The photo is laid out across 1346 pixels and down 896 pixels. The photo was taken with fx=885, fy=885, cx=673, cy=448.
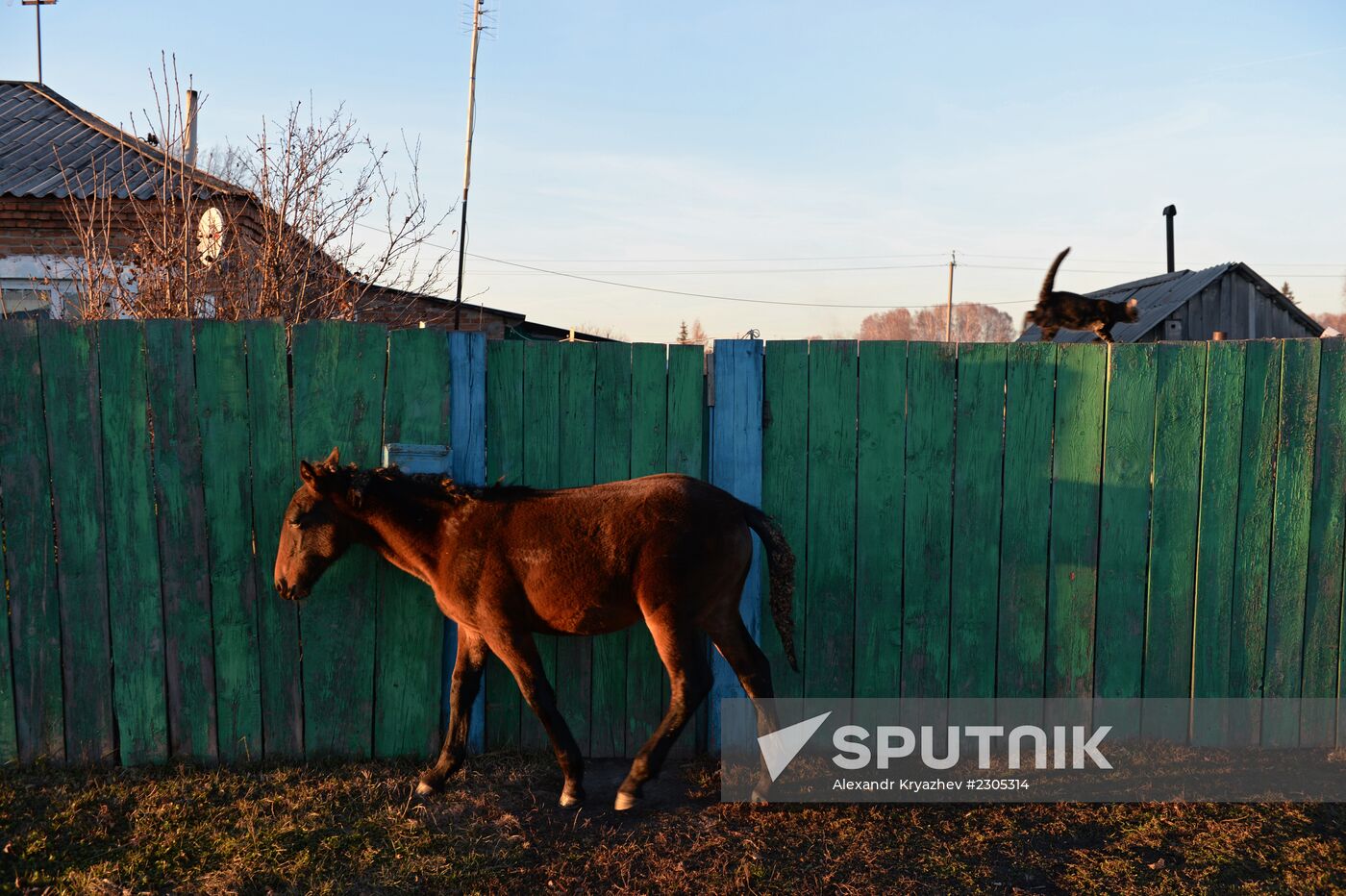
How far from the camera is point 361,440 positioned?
15.0 feet

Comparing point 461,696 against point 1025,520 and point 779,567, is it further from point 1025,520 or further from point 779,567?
point 1025,520

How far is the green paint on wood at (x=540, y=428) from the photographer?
4.67 m

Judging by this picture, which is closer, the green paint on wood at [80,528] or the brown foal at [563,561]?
the brown foal at [563,561]

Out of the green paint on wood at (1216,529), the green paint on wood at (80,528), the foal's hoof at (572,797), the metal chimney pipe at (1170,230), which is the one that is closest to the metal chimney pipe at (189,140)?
the green paint on wood at (80,528)

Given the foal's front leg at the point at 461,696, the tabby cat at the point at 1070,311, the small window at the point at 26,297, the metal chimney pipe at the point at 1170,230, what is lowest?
the foal's front leg at the point at 461,696

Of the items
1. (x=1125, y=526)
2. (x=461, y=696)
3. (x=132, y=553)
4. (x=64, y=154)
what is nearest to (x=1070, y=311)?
(x=1125, y=526)

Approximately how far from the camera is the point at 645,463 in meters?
4.72

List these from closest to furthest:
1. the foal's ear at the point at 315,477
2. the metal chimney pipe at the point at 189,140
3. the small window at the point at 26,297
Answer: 1. the foal's ear at the point at 315,477
2. the metal chimney pipe at the point at 189,140
3. the small window at the point at 26,297

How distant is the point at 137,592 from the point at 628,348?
279 centimetres

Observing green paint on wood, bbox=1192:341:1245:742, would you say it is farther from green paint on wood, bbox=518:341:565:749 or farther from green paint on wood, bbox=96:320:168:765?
green paint on wood, bbox=96:320:168:765

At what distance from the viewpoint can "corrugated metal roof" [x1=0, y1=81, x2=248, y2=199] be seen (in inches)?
395

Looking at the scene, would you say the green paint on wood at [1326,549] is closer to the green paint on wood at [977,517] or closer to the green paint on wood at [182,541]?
the green paint on wood at [977,517]

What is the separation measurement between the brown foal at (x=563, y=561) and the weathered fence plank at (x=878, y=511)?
688 millimetres

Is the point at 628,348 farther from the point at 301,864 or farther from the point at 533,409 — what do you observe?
the point at 301,864
